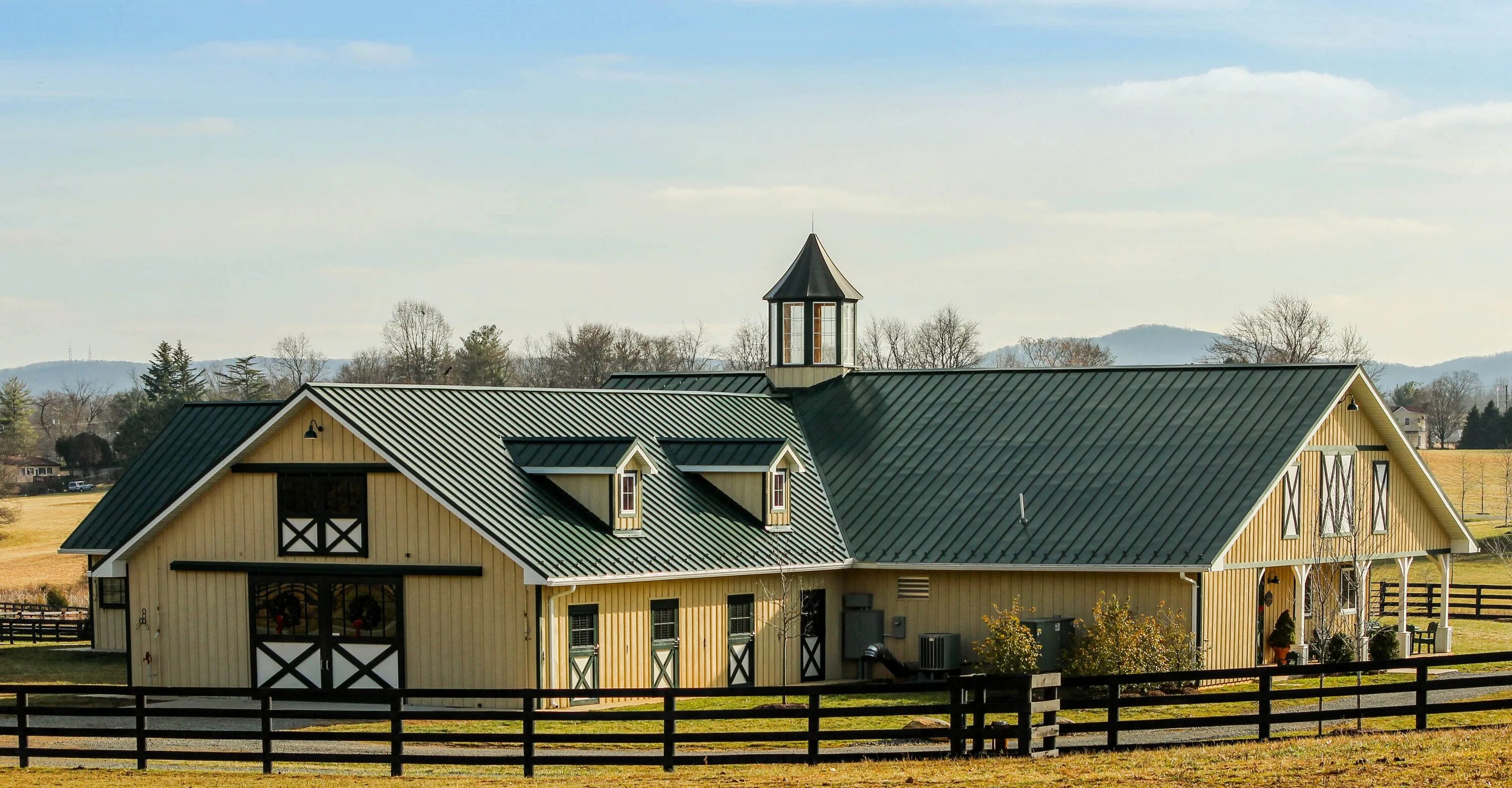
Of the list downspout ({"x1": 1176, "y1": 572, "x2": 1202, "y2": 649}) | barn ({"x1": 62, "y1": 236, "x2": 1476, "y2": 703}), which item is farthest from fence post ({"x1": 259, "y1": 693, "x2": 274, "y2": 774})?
downspout ({"x1": 1176, "y1": 572, "x2": 1202, "y2": 649})

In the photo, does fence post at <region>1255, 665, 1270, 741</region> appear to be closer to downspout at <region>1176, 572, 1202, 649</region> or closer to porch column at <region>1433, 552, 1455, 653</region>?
downspout at <region>1176, 572, 1202, 649</region>

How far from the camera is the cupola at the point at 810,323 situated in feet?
139

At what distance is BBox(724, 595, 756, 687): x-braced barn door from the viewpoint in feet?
107

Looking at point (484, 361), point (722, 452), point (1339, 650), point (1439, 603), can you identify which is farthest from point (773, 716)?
point (484, 361)

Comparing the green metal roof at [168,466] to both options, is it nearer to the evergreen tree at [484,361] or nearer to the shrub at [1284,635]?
the shrub at [1284,635]

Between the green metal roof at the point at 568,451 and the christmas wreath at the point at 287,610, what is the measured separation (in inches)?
168

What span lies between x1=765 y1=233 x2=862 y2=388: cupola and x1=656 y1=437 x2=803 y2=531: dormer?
7526 millimetres

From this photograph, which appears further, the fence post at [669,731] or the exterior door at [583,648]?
the exterior door at [583,648]

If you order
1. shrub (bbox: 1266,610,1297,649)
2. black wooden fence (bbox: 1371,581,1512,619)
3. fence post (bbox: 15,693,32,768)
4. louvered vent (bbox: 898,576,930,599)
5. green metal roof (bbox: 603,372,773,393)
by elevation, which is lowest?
black wooden fence (bbox: 1371,581,1512,619)

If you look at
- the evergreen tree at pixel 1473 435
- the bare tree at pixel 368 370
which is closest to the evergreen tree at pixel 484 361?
the bare tree at pixel 368 370

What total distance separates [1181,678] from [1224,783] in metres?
3.39

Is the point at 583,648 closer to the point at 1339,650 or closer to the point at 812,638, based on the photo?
the point at 812,638

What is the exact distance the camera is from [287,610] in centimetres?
3117

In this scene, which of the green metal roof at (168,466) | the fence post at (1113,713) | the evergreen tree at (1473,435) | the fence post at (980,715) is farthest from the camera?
the evergreen tree at (1473,435)
